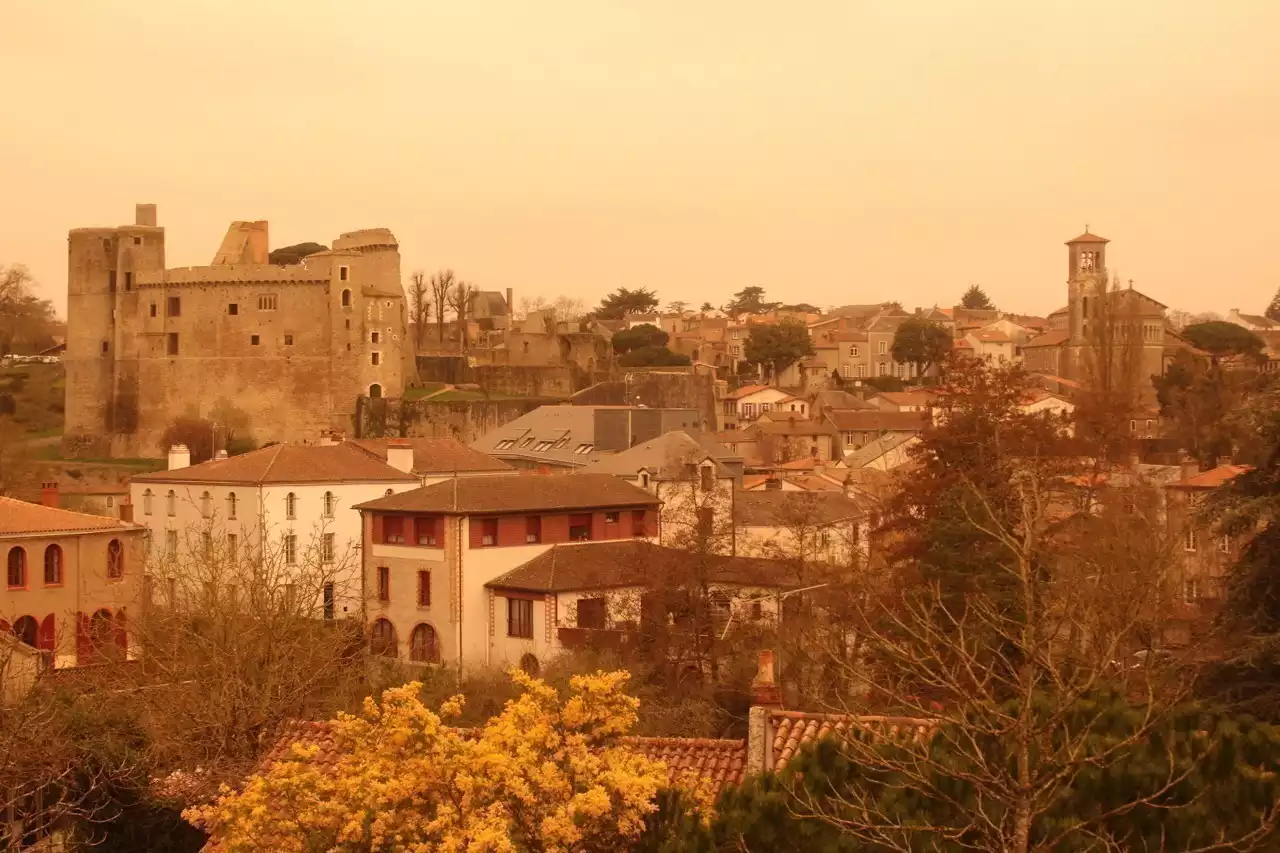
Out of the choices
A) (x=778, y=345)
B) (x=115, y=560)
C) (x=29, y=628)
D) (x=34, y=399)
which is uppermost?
(x=778, y=345)

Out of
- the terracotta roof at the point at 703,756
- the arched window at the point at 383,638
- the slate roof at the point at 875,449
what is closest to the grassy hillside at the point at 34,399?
the slate roof at the point at 875,449

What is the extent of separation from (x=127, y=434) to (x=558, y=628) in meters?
49.1

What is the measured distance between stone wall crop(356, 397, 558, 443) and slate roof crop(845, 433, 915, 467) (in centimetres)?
1654

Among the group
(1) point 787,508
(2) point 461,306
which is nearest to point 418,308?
(2) point 461,306

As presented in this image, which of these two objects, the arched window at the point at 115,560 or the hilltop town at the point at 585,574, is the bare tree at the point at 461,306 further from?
the arched window at the point at 115,560

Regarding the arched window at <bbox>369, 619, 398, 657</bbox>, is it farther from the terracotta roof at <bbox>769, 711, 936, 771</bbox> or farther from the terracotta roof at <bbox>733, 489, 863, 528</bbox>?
the terracotta roof at <bbox>769, 711, 936, 771</bbox>

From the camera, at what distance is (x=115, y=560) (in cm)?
3341

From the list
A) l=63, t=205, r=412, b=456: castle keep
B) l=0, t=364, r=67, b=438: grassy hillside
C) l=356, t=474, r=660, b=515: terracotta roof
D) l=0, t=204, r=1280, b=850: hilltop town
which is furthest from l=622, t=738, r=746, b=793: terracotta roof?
l=0, t=364, r=67, b=438: grassy hillside

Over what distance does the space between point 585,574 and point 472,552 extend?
2.85 metres

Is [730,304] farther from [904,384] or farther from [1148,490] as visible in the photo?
[1148,490]

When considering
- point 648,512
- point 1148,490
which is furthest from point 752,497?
point 1148,490

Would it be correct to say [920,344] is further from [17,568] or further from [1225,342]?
[17,568]

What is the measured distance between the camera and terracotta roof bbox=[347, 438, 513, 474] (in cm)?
4738

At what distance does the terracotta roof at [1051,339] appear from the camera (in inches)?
3556
